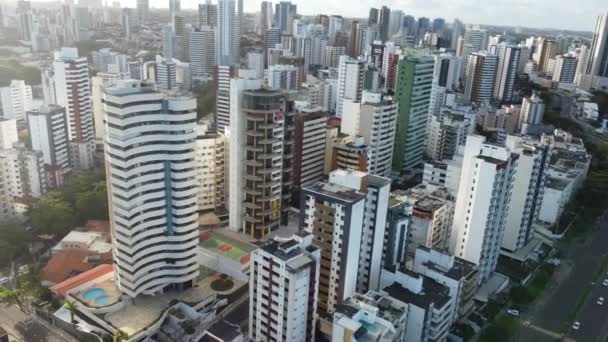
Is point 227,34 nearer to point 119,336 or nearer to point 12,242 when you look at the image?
point 12,242

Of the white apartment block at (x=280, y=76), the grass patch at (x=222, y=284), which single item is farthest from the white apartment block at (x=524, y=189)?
the white apartment block at (x=280, y=76)

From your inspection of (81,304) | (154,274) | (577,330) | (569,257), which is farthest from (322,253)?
(569,257)

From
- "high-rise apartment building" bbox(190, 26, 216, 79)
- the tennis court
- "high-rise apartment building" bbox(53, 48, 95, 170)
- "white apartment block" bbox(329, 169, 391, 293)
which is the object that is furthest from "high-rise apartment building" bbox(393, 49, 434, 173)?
"high-rise apartment building" bbox(190, 26, 216, 79)

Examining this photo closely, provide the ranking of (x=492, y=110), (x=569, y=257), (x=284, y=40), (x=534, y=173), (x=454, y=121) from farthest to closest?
(x=284, y=40) < (x=492, y=110) < (x=454, y=121) < (x=569, y=257) < (x=534, y=173)

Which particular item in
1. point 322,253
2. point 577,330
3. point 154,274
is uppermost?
point 322,253

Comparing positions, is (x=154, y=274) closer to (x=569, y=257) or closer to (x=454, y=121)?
(x=569, y=257)

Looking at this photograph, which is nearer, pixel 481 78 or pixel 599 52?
pixel 481 78

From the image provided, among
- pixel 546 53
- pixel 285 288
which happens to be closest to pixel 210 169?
pixel 285 288
